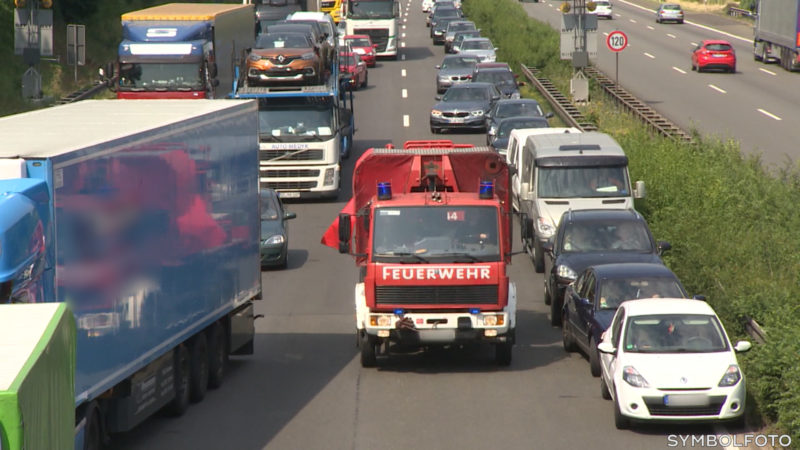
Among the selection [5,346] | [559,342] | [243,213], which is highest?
[5,346]

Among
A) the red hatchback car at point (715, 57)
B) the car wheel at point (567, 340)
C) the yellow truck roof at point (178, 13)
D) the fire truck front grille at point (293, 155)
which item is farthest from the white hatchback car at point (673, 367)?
the red hatchback car at point (715, 57)

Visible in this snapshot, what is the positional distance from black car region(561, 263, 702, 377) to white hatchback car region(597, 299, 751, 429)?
5.41 ft

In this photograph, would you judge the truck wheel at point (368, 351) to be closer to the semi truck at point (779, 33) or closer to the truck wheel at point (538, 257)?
the truck wheel at point (538, 257)

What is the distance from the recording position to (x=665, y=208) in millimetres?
24703

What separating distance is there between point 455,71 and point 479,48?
26.1 feet

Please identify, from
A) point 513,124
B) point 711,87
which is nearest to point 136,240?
point 513,124

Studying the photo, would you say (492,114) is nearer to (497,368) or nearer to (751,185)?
(751,185)

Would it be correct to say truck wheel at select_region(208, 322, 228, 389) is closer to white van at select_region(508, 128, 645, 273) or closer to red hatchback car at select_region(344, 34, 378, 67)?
white van at select_region(508, 128, 645, 273)

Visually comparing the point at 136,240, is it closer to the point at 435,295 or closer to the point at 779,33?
the point at 435,295

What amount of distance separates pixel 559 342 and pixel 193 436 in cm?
730

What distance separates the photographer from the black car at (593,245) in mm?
20573

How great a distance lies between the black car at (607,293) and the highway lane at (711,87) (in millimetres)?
11998

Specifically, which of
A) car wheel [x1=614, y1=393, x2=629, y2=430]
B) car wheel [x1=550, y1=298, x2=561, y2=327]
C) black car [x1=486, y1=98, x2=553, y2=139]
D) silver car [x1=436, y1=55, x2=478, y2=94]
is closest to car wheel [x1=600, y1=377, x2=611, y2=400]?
car wheel [x1=614, y1=393, x2=629, y2=430]

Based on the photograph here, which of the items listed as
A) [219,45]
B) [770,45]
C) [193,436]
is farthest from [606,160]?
[770,45]
